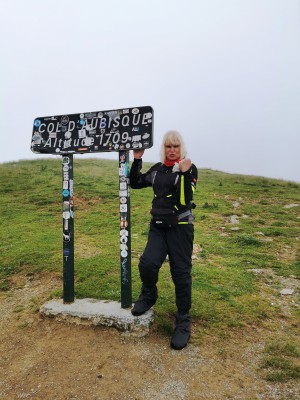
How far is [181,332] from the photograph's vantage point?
521 centimetres

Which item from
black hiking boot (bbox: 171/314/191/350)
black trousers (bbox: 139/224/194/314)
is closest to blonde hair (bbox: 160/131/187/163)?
black trousers (bbox: 139/224/194/314)

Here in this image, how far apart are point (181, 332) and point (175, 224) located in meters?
1.64

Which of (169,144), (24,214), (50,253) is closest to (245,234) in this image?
(50,253)

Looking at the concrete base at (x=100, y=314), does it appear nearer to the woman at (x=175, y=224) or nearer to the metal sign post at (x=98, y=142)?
the metal sign post at (x=98, y=142)

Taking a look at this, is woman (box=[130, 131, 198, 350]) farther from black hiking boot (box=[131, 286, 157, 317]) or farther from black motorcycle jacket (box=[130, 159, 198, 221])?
black hiking boot (box=[131, 286, 157, 317])

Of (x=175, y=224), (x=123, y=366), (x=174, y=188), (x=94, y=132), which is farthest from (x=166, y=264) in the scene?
(x=123, y=366)

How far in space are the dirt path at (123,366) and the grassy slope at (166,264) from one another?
2.22 ft

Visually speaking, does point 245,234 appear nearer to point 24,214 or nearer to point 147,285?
point 147,285

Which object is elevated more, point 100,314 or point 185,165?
point 185,165

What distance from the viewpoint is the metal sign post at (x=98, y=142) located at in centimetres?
587

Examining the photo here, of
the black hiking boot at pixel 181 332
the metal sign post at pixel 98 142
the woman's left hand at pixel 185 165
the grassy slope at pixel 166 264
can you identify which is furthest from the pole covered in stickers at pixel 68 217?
the woman's left hand at pixel 185 165

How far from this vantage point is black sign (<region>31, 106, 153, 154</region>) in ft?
19.1

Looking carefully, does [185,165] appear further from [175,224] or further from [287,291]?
[287,291]

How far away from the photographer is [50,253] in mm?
9219
